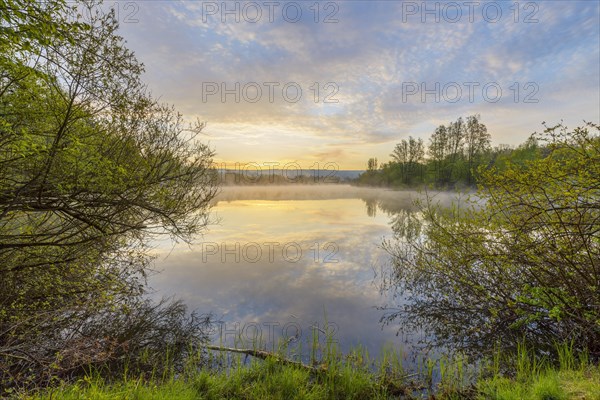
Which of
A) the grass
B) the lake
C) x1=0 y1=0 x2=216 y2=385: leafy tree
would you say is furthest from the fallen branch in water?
x1=0 y1=0 x2=216 y2=385: leafy tree

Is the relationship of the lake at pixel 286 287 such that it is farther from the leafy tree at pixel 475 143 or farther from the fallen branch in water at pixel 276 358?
the leafy tree at pixel 475 143

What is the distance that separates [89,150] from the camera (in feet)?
22.6

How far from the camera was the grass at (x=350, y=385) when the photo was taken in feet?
→ 13.2

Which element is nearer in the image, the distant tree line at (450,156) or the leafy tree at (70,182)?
the leafy tree at (70,182)

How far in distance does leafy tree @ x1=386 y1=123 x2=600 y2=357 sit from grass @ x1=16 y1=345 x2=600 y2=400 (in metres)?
1.28

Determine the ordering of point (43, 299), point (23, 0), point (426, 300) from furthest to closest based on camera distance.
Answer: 1. point (426, 300)
2. point (43, 299)
3. point (23, 0)

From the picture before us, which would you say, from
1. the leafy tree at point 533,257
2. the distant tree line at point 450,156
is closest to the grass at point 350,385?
the leafy tree at point 533,257

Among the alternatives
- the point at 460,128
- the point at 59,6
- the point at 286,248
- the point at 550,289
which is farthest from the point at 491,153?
the point at 59,6

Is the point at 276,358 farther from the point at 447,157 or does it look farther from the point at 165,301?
the point at 447,157

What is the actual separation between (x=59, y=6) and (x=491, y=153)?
228 ft

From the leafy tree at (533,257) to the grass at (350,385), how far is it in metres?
1.28

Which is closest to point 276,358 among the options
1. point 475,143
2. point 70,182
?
point 70,182

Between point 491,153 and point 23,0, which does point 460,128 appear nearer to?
point 491,153

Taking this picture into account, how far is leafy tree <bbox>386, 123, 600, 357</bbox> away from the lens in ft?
18.0
